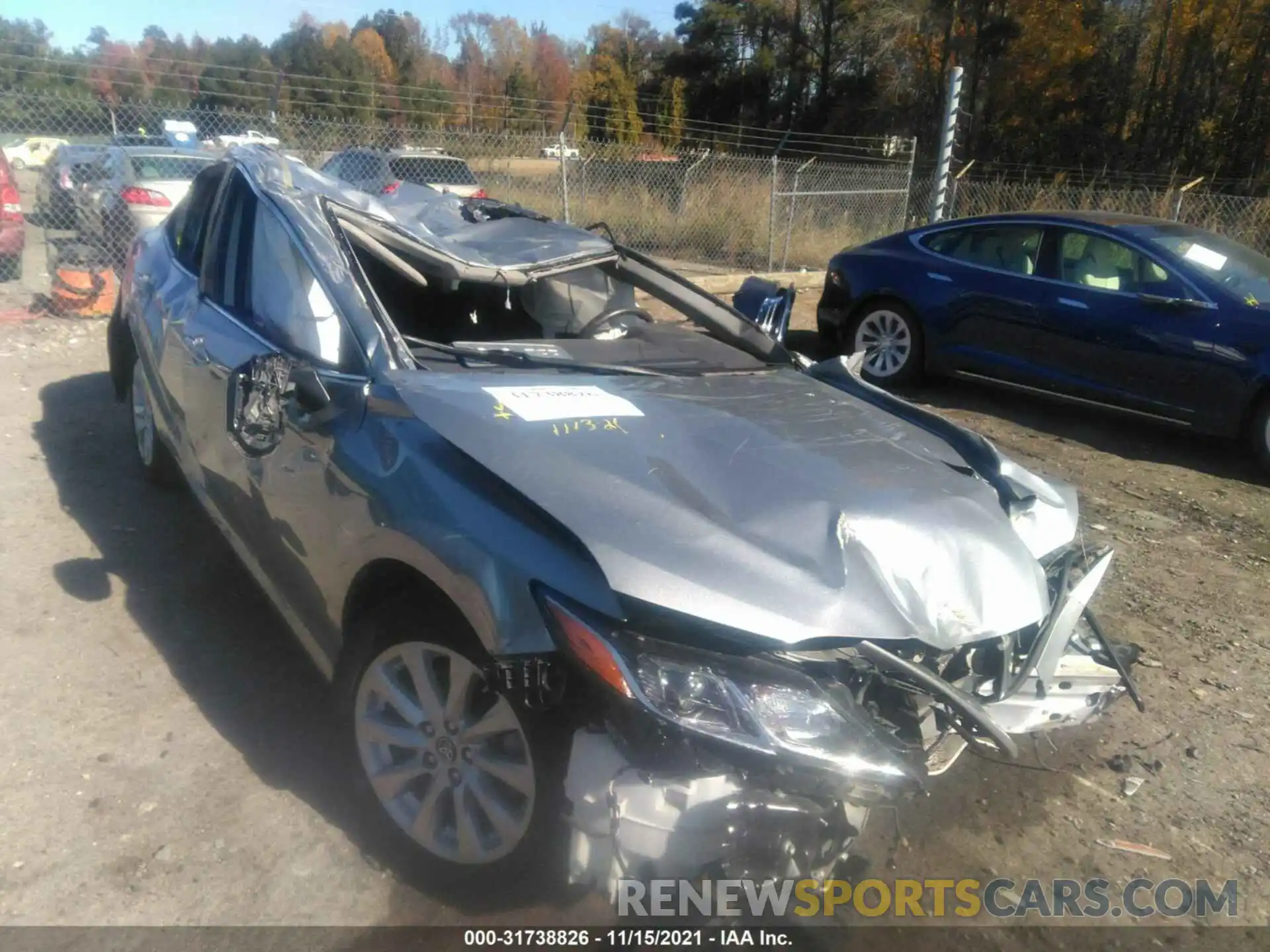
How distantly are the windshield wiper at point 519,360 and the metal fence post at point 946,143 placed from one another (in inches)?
395

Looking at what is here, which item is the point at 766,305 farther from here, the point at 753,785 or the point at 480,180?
the point at 480,180

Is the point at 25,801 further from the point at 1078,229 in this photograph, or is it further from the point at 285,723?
the point at 1078,229

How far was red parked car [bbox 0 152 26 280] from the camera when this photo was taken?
9.45 metres

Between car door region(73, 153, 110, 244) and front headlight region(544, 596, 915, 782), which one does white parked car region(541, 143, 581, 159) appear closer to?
car door region(73, 153, 110, 244)

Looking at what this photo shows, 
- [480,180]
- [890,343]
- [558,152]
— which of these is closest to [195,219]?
[890,343]

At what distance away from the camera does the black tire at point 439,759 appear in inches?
88.6

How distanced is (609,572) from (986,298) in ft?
20.3

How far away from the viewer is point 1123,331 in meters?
6.77

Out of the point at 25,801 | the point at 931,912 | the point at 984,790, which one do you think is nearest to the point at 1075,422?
the point at 984,790

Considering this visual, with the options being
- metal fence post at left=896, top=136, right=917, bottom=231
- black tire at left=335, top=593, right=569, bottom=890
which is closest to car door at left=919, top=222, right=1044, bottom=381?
black tire at left=335, top=593, right=569, bottom=890

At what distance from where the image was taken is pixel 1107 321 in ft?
22.5

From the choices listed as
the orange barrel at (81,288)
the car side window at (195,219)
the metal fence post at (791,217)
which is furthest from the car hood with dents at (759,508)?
the metal fence post at (791,217)

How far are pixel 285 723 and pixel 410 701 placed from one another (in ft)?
3.14

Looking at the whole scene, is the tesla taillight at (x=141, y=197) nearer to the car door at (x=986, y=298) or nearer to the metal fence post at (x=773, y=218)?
the metal fence post at (x=773, y=218)
